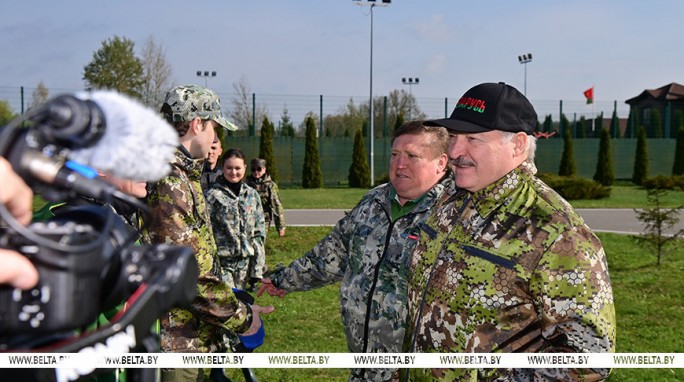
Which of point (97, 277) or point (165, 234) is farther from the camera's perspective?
point (165, 234)

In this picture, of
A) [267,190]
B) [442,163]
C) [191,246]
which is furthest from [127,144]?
[267,190]

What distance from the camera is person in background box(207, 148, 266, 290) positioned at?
269 inches

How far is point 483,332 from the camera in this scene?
2.51 metres

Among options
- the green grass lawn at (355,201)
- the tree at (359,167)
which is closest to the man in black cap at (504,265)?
the green grass lawn at (355,201)

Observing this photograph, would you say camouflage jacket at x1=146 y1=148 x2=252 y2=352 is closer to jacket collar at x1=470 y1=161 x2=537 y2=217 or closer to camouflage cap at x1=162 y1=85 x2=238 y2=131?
camouflage cap at x1=162 y1=85 x2=238 y2=131

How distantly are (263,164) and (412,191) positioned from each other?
305 inches

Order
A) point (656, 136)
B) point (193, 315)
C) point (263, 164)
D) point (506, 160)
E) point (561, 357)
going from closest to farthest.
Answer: point (561, 357) → point (506, 160) → point (193, 315) → point (263, 164) → point (656, 136)

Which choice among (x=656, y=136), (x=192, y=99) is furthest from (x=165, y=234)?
(x=656, y=136)

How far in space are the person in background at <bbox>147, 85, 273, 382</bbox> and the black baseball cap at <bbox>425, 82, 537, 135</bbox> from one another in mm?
1141

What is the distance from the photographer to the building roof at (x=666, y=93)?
232 ft

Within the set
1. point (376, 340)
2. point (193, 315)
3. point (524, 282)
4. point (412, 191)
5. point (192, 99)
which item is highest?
point (192, 99)

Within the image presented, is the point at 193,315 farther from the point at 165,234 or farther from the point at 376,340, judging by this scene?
the point at 376,340

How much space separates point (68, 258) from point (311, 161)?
107ft

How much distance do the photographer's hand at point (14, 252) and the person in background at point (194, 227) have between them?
1715mm
